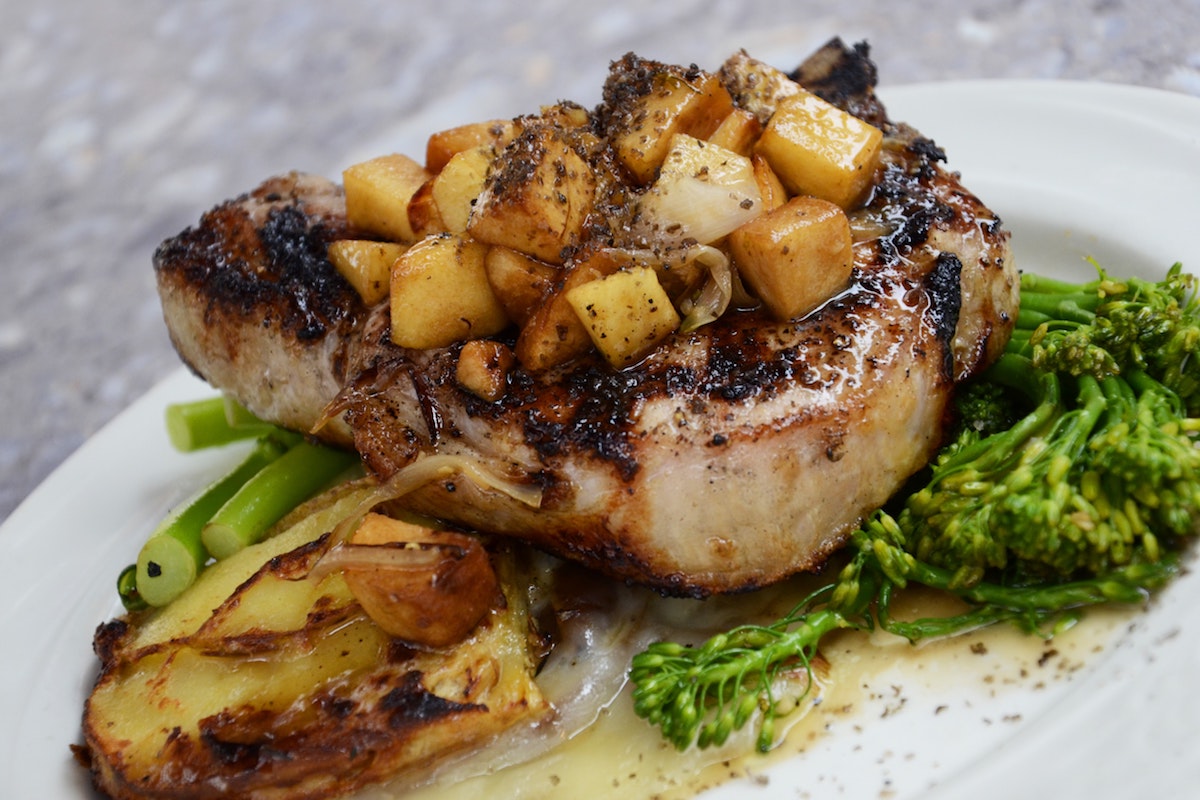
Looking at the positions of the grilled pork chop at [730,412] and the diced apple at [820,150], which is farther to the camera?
the diced apple at [820,150]

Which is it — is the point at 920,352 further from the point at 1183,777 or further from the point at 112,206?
Result: the point at 112,206

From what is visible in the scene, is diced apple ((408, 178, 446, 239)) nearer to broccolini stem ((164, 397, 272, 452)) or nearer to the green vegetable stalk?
the green vegetable stalk

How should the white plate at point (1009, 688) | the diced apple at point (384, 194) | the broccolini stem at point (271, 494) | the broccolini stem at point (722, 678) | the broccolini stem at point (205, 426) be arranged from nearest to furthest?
the white plate at point (1009, 688)
the broccolini stem at point (722, 678)
the diced apple at point (384, 194)
the broccolini stem at point (271, 494)
the broccolini stem at point (205, 426)

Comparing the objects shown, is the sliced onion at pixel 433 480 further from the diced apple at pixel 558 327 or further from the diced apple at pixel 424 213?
the diced apple at pixel 424 213

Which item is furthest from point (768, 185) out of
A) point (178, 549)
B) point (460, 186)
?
point (178, 549)

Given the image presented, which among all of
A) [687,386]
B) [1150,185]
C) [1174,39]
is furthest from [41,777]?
[1174,39]

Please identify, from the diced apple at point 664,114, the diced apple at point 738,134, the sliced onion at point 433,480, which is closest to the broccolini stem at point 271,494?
the sliced onion at point 433,480
